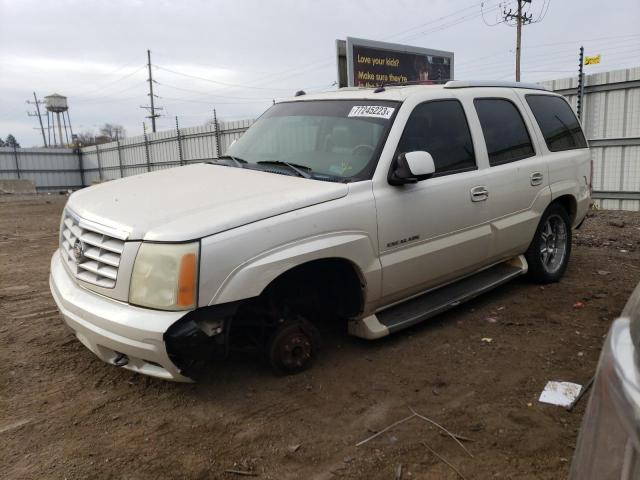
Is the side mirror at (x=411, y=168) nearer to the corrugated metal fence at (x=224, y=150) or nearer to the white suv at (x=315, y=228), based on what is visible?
the white suv at (x=315, y=228)

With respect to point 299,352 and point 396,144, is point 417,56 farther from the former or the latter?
point 299,352

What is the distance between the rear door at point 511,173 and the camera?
4.50 meters

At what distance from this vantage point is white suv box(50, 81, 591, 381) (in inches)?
112

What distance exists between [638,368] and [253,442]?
213 centimetres

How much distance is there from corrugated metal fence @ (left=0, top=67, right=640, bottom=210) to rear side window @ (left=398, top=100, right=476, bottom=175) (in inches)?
323

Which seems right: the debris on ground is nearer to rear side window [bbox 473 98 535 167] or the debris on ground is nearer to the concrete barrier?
rear side window [bbox 473 98 535 167]

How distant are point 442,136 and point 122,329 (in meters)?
2.74

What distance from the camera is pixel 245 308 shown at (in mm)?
3223

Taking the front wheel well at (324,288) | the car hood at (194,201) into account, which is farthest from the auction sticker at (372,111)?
the front wheel well at (324,288)

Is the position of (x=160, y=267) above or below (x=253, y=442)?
above

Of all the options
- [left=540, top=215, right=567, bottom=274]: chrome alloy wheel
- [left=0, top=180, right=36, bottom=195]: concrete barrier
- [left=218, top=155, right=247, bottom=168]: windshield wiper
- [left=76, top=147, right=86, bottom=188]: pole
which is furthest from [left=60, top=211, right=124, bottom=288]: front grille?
[left=76, top=147, right=86, bottom=188]: pole

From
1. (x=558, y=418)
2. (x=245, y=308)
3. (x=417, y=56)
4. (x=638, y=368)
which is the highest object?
(x=417, y=56)

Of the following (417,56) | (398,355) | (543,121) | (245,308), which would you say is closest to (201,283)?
(245,308)

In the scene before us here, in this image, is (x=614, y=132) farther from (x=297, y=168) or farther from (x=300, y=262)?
(x=300, y=262)
